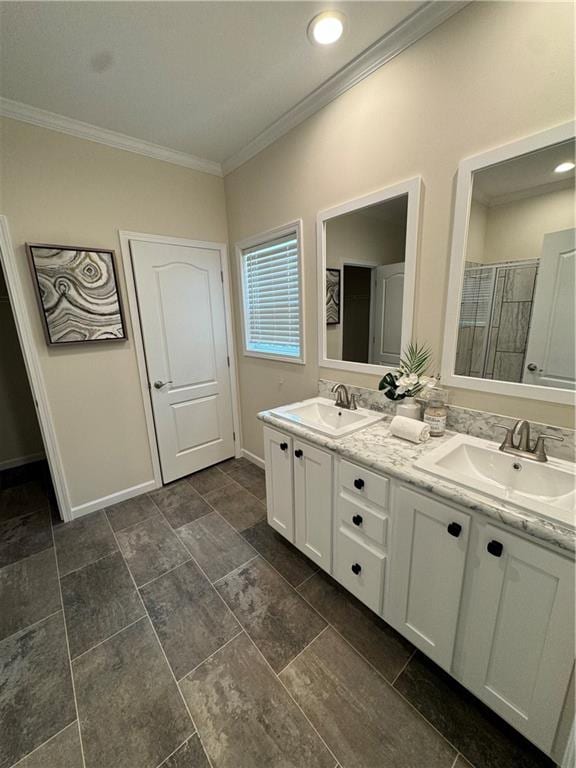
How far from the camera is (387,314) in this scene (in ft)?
5.65

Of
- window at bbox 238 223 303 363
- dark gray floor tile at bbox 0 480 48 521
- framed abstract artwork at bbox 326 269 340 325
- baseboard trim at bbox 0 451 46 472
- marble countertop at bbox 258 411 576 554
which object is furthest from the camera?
baseboard trim at bbox 0 451 46 472

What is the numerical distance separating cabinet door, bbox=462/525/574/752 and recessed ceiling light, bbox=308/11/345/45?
83.2 inches

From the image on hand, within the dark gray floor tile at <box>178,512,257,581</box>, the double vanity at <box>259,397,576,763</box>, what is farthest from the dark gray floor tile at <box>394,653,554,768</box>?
the dark gray floor tile at <box>178,512,257,581</box>

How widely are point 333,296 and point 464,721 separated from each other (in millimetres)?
2069

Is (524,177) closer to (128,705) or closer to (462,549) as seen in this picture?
(462,549)

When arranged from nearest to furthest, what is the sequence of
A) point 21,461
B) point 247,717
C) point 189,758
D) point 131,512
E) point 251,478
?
point 189,758 → point 247,717 → point 131,512 → point 251,478 → point 21,461

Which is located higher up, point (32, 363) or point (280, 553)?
point (32, 363)

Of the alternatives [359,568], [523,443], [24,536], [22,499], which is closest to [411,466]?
[523,443]

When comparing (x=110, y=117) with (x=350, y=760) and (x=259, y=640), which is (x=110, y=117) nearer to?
(x=259, y=640)

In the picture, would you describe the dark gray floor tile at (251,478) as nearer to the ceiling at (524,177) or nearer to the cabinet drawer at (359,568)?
the cabinet drawer at (359,568)

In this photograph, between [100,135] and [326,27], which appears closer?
[326,27]

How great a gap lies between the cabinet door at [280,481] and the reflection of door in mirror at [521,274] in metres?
1.03

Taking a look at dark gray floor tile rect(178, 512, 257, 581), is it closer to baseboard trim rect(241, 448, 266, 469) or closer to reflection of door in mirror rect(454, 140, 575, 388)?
baseboard trim rect(241, 448, 266, 469)

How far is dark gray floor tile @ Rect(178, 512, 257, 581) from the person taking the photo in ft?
6.09
